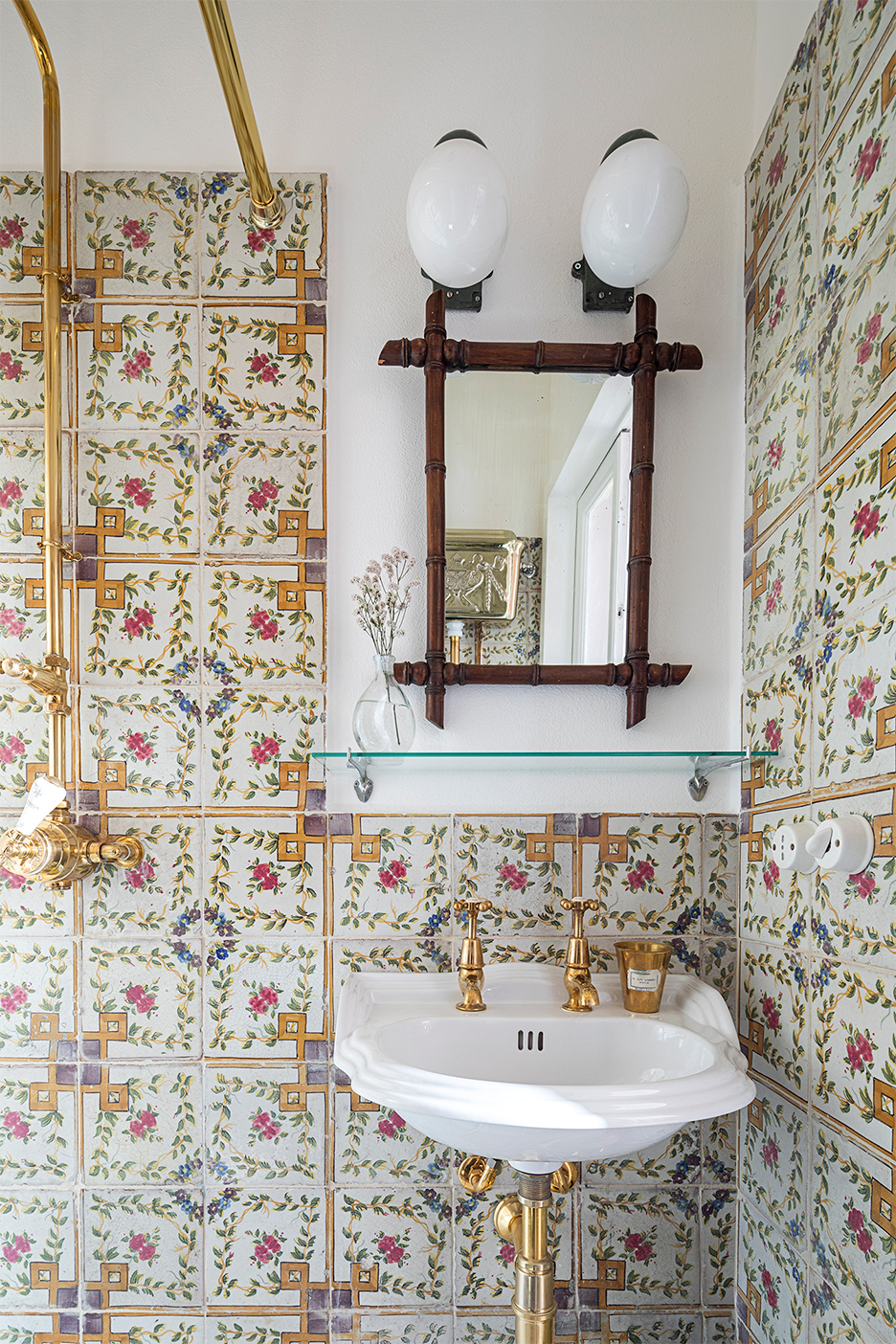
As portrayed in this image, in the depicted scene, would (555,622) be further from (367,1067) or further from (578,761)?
(367,1067)

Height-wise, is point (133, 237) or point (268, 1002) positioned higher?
point (133, 237)

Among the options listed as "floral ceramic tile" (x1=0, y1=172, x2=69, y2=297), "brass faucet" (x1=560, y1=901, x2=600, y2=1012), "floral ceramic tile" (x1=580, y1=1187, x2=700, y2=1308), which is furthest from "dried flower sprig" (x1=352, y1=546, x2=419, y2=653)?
"floral ceramic tile" (x1=580, y1=1187, x2=700, y2=1308)

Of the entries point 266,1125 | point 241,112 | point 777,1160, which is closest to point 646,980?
point 777,1160

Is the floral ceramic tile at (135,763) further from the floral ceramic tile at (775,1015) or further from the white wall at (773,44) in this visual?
the white wall at (773,44)

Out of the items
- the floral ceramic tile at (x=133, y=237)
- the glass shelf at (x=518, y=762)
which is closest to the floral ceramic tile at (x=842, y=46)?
the glass shelf at (x=518, y=762)

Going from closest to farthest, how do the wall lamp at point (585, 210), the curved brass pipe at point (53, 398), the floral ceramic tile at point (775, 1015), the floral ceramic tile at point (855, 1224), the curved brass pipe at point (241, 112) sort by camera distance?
the floral ceramic tile at point (855, 1224), the curved brass pipe at point (241, 112), the floral ceramic tile at point (775, 1015), the wall lamp at point (585, 210), the curved brass pipe at point (53, 398)

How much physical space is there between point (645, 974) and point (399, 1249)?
22.4 inches

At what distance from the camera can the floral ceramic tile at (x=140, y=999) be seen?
1472 mm

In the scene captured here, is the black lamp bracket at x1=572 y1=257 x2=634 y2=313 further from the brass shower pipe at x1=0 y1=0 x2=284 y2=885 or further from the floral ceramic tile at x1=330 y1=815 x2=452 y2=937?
the floral ceramic tile at x1=330 y1=815 x2=452 y2=937

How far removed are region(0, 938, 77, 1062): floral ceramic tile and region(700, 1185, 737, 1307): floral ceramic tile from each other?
0.99m

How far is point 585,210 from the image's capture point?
1398 millimetres

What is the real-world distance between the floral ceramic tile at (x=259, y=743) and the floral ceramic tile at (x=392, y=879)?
0.40 ft

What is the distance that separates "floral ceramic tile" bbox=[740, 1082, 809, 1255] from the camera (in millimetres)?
1208

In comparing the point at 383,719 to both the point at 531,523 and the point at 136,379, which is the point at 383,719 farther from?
the point at 136,379
